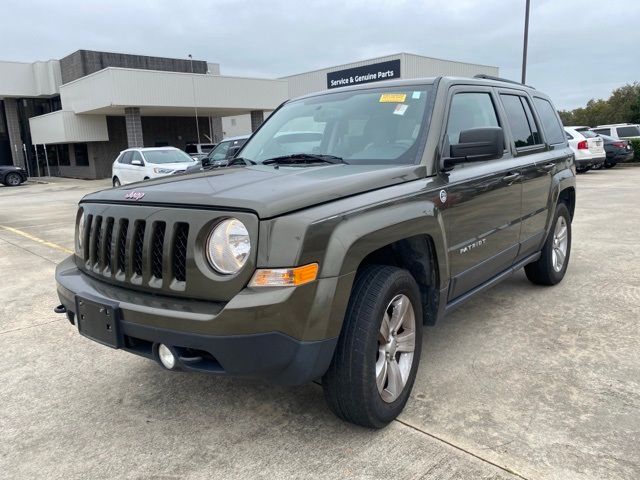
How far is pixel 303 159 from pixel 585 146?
1663 centimetres

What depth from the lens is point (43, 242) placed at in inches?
342

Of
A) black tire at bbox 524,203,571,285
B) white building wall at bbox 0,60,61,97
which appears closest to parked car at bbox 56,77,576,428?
black tire at bbox 524,203,571,285

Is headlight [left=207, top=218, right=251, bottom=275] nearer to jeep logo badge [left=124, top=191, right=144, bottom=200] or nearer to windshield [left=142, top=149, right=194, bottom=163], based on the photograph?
jeep logo badge [left=124, top=191, right=144, bottom=200]

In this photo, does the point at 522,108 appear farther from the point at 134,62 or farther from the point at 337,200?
the point at 134,62

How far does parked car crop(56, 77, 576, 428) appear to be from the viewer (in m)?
2.23

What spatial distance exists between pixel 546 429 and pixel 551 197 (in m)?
2.59

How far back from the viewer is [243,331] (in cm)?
219

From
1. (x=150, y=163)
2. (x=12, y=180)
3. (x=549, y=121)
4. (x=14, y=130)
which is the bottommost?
(x=12, y=180)

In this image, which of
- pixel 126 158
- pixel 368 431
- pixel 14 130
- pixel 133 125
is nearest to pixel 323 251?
pixel 368 431

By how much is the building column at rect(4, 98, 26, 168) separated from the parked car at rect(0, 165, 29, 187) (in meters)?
8.26

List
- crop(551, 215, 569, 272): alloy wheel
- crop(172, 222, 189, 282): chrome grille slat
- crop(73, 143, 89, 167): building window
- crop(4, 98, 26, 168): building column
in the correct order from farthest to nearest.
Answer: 1. crop(4, 98, 26, 168): building column
2. crop(73, 143, 89, 167): building window
3. crop(551, 215, 569, 272): alloy wheel
4. crop(172, 222, 189, 282): chrome grille slat

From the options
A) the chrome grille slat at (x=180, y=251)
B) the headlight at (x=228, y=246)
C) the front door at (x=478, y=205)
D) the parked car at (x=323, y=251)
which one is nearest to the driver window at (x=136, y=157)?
the parked car at (x=323, y=251)

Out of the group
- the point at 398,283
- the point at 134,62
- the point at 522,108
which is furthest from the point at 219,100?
the point at 398,283

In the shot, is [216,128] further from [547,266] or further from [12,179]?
[547,266]
